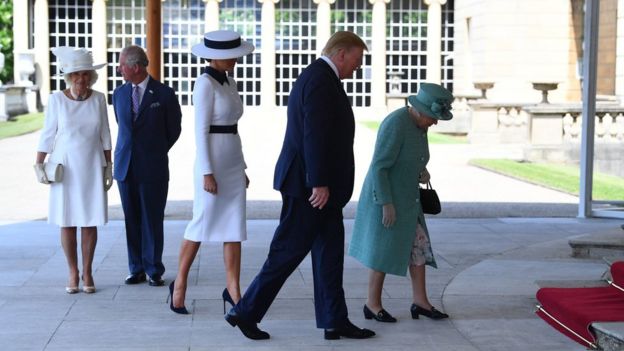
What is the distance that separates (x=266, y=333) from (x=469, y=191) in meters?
10.3

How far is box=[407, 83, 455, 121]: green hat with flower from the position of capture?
751cm

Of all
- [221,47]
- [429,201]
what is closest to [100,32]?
[221,47]

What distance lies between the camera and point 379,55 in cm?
4894

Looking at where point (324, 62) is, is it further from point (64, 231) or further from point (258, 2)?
point (258, 2)

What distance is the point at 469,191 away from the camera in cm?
1725

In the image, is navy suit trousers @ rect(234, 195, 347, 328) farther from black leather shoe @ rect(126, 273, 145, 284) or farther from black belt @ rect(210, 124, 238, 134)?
black leather shoe @ rect(126, 273, 145, 284)

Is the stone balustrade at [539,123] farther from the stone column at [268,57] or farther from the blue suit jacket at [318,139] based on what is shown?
the stone column at [268,57]

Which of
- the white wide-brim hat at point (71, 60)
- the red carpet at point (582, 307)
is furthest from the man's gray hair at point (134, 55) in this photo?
the red carpet at point (582, 307)

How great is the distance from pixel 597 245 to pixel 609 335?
163 inches

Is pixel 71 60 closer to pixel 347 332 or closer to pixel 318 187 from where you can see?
pixel 318 187

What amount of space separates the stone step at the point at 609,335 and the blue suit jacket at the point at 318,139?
1716 mm

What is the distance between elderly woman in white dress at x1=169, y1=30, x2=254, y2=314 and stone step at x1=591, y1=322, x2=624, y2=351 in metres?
2.54

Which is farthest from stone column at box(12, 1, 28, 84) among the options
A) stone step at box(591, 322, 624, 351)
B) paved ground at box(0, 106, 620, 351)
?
stone step at box(591, 322, 624, 351)

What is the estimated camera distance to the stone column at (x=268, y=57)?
159 ft
